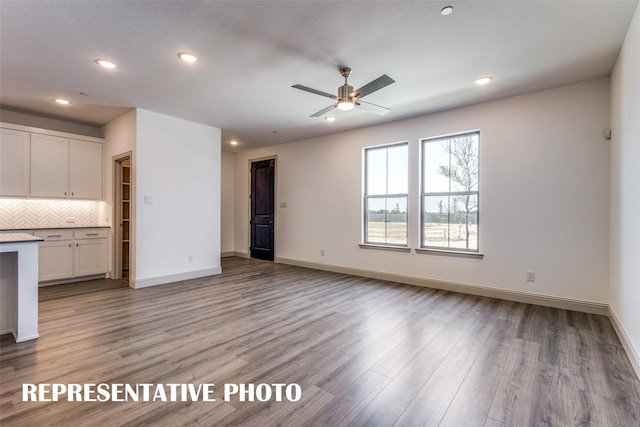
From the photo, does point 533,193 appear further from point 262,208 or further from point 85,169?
point 85,169

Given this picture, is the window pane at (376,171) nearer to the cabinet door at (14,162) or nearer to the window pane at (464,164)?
the window pane at (464,164)

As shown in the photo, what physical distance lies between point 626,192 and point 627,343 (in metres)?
1.32

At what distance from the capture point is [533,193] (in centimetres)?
382

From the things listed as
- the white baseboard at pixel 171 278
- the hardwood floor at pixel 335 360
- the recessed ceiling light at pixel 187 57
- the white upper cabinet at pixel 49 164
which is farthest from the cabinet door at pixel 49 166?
the recessed ceiling light at pixel 187 57

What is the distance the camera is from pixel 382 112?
12.0ft

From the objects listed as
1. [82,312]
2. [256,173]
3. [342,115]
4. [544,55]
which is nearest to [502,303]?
[544,55]

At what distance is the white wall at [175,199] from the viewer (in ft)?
15.0

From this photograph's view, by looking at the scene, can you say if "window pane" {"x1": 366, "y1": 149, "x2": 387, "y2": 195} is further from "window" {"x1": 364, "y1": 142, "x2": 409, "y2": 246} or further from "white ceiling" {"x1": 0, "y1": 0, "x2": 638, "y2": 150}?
"white ceiling" {"x1": 0, "y1": 0, "x2": 638, "y2": 150}

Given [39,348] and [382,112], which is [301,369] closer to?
[39,348]

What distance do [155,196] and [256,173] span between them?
2.98 metres

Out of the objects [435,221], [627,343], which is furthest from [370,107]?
[627,343]

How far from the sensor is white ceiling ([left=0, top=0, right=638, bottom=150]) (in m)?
2.28

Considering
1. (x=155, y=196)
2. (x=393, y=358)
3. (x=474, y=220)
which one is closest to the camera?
(x=393, y=358)

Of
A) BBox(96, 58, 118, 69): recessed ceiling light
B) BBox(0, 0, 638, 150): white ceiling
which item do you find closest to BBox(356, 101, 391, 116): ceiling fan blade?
BBox(0, 0, 638, 150): white ceiling
